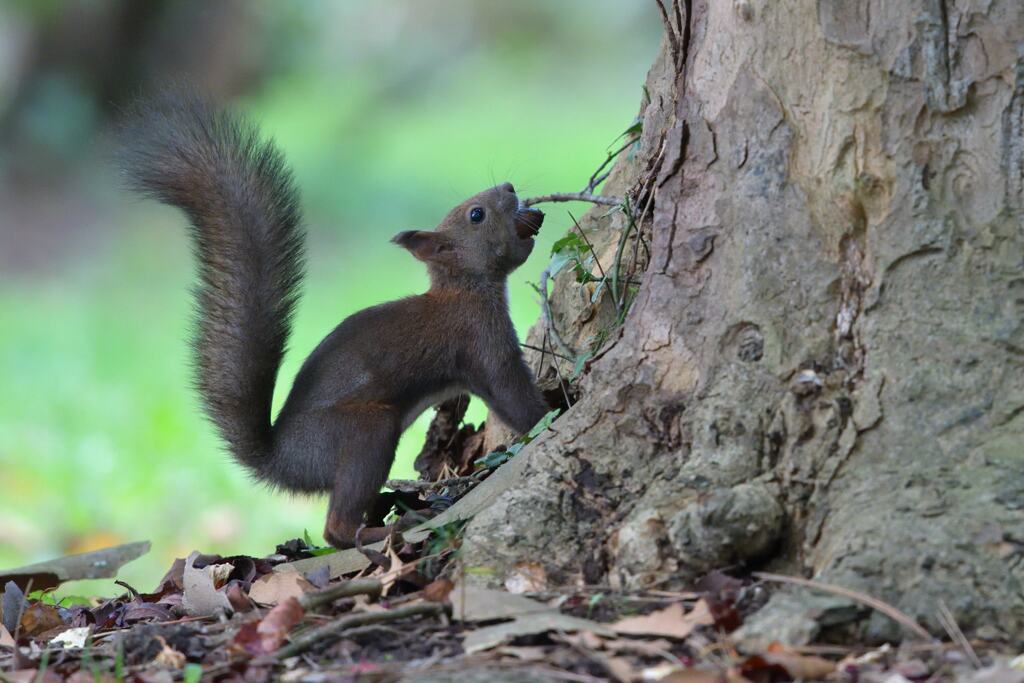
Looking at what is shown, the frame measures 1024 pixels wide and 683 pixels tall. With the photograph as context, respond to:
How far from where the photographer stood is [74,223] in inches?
404

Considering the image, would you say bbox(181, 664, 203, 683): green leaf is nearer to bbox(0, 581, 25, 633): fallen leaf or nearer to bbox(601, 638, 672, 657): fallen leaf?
bbox(601, 638, 672, 657): fallen leaf

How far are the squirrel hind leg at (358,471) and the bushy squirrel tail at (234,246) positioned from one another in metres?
0.36

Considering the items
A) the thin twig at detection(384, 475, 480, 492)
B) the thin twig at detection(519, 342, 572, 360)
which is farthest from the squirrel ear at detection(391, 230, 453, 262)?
the thin twig at detection(384, 475, 480, 492)

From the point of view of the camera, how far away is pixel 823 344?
8.36 feet

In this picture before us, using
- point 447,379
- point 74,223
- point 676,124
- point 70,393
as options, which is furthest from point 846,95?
point 74,223

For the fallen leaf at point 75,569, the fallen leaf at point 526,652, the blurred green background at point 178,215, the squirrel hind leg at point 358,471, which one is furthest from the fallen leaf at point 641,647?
the blurred green background at point 178,215

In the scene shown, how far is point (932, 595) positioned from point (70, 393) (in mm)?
6731

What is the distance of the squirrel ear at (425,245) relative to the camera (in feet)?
15.5

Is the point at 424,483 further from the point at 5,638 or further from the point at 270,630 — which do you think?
the point at 270,630

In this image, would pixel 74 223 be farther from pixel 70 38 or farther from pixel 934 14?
pixel 934 14

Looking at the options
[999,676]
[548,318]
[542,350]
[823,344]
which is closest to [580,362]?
[548,318]

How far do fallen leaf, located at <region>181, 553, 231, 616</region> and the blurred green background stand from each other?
11.7 ft

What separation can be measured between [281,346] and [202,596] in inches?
49.2

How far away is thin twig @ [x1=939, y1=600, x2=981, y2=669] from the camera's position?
1.99 m
